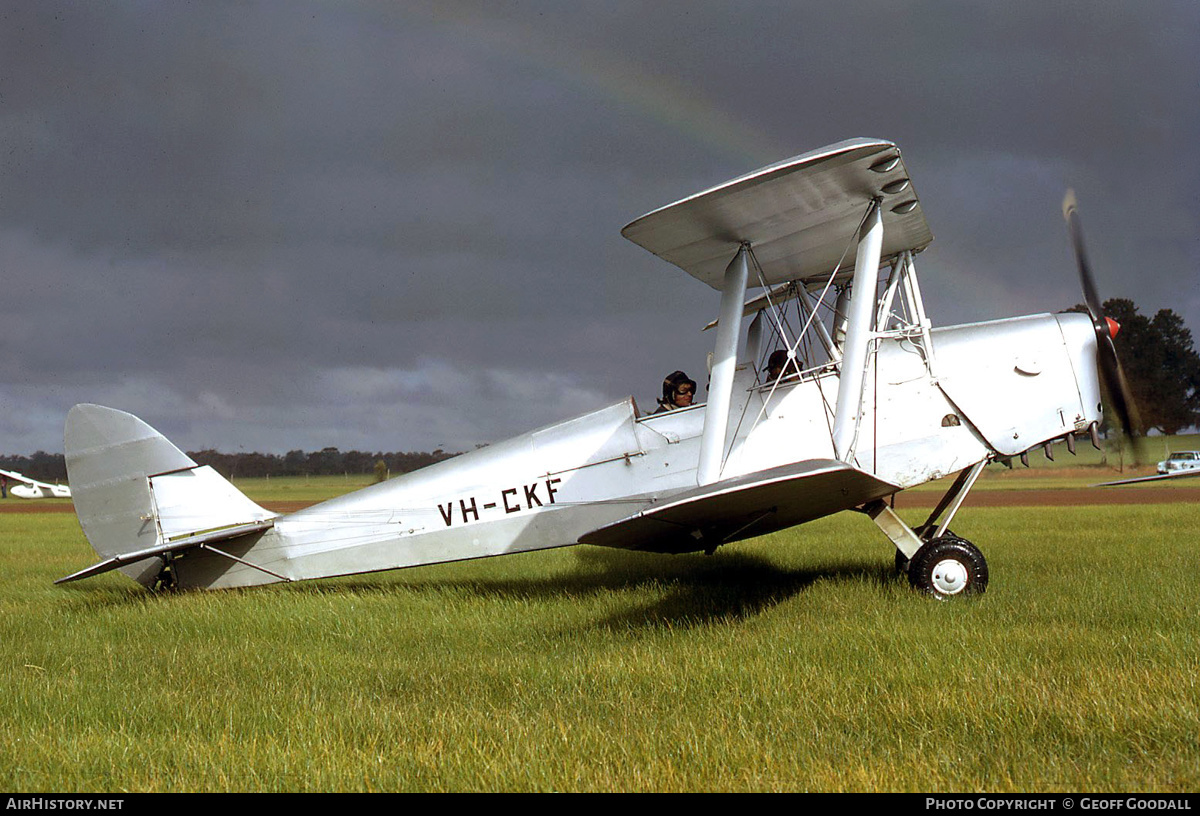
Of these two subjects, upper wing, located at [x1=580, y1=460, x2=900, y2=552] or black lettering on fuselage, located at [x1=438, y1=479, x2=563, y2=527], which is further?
black lettering on fuselage, located at [x1=438, y1=479, x2=563, y2=527]

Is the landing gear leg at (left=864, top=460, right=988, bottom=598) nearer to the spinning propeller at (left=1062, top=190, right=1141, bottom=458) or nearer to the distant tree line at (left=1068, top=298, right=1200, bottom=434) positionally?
the spinning propeller at (left=1062, top=190, right=1141, bottom=458)

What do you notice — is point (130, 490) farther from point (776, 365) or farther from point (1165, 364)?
point (1165, 364)

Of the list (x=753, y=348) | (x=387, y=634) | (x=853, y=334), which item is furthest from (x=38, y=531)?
(x=853, y=334)

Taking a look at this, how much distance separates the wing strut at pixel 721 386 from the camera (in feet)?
20.4

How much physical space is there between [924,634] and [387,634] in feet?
12.8

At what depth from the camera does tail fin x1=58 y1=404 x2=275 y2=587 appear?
7.93 meters

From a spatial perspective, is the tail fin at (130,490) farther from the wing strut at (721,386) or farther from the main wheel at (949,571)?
the main wheel at (949,571)

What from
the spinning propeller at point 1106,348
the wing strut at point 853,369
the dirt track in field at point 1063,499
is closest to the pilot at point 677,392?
the wing strut at point 853,369

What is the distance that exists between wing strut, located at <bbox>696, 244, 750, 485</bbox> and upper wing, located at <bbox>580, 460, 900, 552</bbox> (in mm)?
355

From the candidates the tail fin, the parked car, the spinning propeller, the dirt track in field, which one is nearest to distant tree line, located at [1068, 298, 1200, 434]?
the parked car

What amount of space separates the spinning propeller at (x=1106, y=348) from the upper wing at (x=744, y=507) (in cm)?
249

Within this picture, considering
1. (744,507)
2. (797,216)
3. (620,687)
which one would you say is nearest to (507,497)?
(744,507)

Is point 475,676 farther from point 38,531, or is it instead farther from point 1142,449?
point 38,531

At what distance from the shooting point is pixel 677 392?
7.46 m
